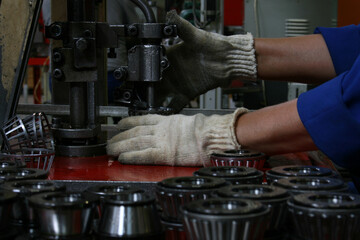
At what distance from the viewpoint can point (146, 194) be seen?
25.2 inches

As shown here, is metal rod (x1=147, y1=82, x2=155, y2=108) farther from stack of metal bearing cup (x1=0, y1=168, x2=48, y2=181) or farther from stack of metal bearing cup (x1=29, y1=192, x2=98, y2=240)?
stack of metal bearing cup (x1=29, y1=192, x2=98, y2=240)

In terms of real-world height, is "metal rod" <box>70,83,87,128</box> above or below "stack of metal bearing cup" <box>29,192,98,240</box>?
above

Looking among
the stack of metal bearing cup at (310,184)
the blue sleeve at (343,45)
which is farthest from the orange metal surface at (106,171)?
the blue sleeve at (343,45)

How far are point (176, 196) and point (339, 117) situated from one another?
0.42m

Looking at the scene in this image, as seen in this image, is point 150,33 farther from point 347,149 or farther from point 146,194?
point 146,194

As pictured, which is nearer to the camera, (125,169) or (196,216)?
(196,216)

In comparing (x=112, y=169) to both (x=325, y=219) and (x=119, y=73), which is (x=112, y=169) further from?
(x=325, y=219)

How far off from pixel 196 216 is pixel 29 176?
0.32 m

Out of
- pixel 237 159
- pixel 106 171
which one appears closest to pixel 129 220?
pixel 237 159

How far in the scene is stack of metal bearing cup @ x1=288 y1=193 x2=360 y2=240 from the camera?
1.86ft

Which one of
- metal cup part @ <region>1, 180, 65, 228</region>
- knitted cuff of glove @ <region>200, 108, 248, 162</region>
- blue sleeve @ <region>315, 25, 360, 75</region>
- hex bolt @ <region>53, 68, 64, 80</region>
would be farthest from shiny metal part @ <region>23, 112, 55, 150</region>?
blue sleeve @ <region>315, 25, 360, 75</region>

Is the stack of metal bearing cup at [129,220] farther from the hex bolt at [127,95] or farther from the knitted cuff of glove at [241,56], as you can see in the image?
the knitted cuff of glove at [241,56]

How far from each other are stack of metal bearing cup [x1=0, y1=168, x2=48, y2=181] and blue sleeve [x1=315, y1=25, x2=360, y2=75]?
1175 millimetres

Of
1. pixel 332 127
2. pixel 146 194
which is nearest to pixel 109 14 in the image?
pixel 332 127
